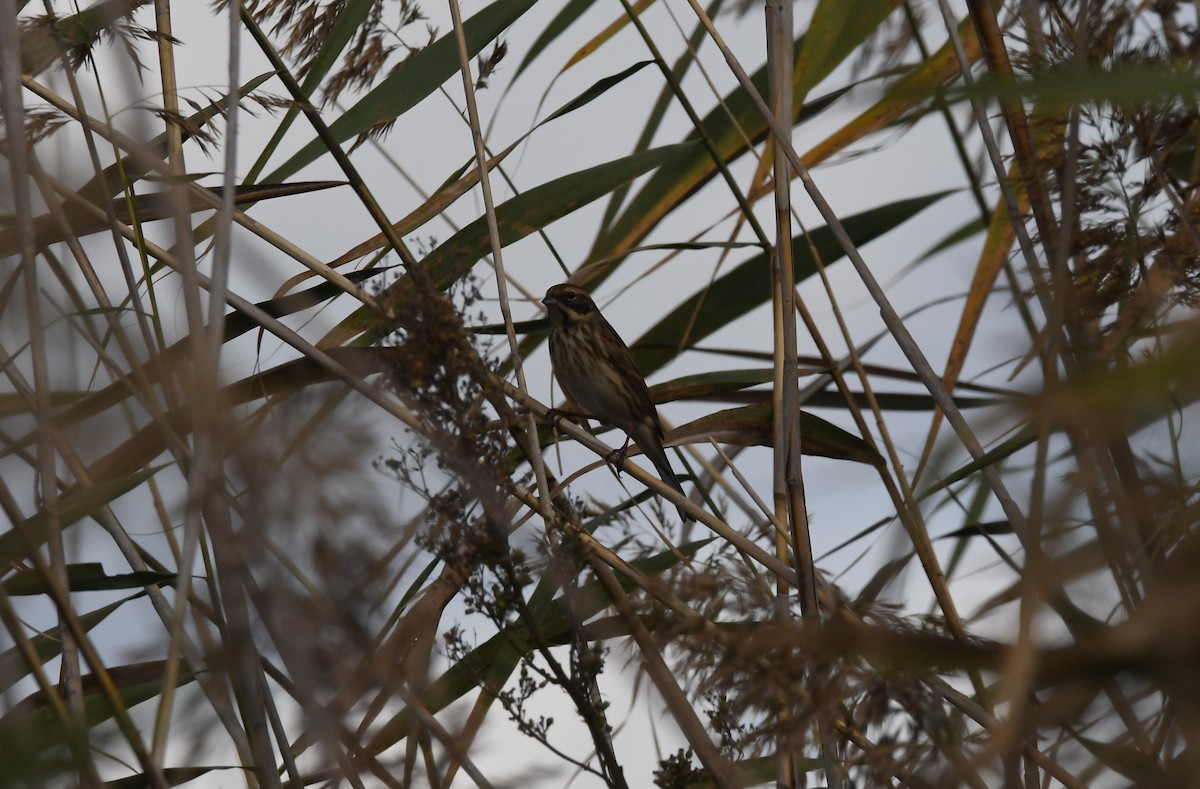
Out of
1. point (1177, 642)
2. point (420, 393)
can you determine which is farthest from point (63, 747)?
point (1177, 642)

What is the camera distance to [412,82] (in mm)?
2561

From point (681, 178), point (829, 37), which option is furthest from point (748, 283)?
point (829, 37)

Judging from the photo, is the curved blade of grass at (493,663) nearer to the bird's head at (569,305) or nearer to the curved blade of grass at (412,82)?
the curved blade of grass at (412,82)

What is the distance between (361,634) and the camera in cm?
120

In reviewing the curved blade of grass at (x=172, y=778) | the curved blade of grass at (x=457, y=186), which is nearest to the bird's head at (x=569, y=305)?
the curved blade of grass at (x=457, y=186)

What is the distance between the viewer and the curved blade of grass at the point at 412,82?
2.50m

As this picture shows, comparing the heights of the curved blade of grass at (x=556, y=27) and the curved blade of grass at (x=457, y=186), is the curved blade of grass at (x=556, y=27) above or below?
above

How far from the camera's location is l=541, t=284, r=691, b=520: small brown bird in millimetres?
4785

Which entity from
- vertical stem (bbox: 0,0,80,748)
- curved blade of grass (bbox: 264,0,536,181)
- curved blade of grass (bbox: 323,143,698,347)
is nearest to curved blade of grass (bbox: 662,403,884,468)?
curved blade of grass (bbox: 323,143,698,347)

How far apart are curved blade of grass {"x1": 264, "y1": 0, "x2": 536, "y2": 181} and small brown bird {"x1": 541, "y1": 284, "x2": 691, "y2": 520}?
2.05m

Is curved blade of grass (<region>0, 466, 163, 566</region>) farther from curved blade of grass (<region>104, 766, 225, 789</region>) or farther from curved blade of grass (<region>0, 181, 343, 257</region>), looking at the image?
curved blade of grass (<region>0, 181, 343, 257</region>)

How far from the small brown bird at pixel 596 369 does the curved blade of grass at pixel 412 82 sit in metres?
2.05

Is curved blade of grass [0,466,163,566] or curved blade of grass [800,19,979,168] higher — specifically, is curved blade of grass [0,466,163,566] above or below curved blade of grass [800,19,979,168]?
below

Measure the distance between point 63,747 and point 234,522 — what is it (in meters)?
0.37
